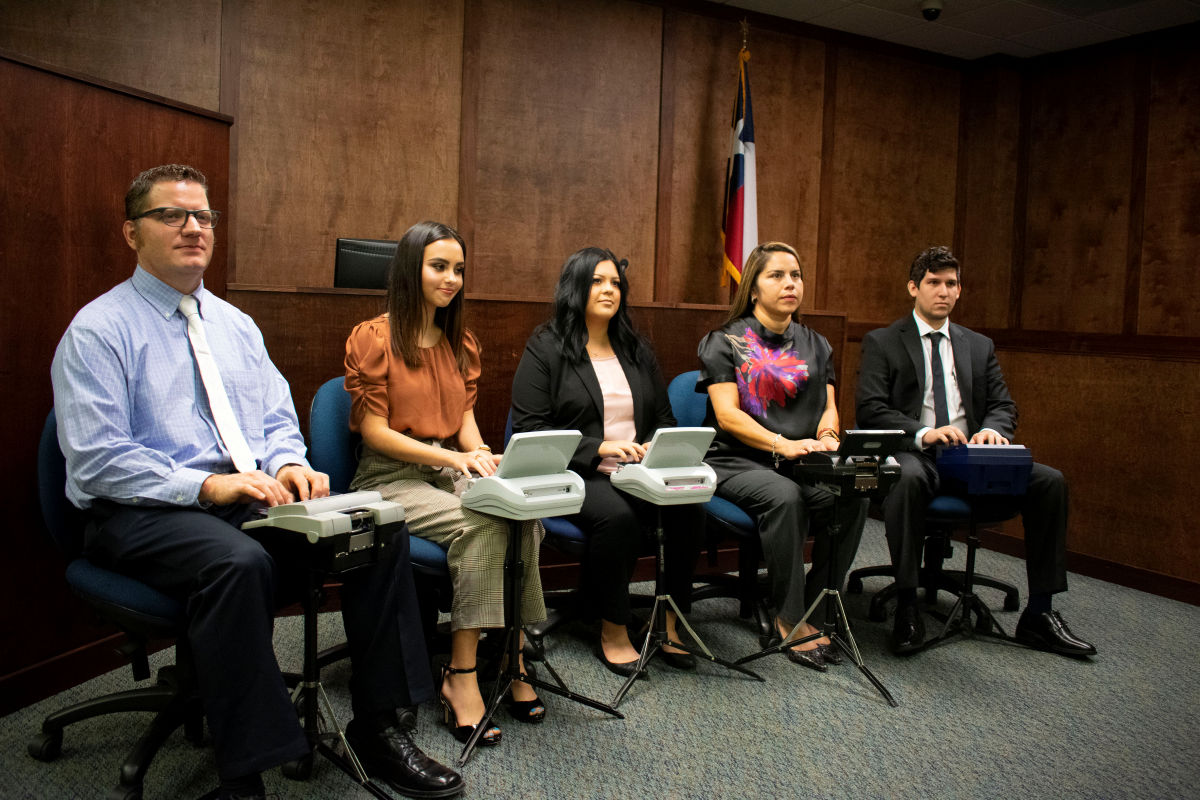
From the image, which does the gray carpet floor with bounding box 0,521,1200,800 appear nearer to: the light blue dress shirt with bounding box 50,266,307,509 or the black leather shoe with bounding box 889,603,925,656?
the black leather shoe with bounding box 889,603,925,656

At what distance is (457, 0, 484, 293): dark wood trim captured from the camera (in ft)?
14.7

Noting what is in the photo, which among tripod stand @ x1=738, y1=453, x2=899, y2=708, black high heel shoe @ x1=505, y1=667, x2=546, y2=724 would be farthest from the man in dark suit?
black high heel shoe @ x1=505, y1=667, x2=546, y2=724

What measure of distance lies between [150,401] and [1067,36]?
532cm

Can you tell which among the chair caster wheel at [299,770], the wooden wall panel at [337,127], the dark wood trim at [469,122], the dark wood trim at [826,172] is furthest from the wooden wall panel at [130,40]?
the dark wood trim at [826,172]

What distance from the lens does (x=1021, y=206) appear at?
17.5ft

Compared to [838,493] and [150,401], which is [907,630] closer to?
[838,493]

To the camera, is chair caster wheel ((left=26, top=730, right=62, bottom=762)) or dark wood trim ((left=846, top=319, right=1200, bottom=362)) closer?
chair caster wheel ((left=26, top=730, right=62, bottom=762))

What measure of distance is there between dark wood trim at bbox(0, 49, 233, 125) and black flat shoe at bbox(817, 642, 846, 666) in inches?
107

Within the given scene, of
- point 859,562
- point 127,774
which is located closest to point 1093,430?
point 859,562

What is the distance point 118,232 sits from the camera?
8.24 feet

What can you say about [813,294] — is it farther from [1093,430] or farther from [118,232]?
[118,232]

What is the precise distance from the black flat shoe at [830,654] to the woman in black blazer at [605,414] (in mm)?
462

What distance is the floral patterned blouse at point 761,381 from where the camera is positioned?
10.2 feet

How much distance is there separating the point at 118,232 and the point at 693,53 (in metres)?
3.54
